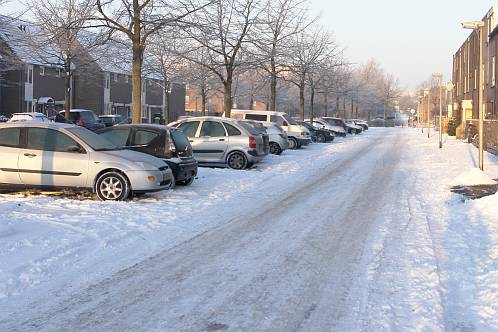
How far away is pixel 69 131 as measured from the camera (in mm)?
11688

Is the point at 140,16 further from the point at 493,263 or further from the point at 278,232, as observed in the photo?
the point at 493,263

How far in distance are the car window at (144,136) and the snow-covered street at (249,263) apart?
1.60m

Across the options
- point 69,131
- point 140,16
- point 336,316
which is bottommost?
point 336,316

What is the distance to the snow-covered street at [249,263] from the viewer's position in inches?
203

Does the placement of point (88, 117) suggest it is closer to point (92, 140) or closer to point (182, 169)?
point (182, 169)

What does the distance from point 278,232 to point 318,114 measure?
262 feet

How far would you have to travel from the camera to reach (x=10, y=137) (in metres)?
11.6

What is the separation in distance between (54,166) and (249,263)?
5.72m

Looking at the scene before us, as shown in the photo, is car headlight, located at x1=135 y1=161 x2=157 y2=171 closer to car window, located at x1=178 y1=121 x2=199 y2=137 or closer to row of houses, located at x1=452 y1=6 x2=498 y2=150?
car window, located at x1=178 y1=121 x2=199 y2=137

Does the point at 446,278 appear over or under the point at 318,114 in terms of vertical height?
under

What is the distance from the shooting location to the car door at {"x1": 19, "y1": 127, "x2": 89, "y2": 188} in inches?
447

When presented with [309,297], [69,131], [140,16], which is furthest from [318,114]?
[309,297]

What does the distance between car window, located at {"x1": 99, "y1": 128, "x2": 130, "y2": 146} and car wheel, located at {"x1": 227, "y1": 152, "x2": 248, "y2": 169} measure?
195 inches

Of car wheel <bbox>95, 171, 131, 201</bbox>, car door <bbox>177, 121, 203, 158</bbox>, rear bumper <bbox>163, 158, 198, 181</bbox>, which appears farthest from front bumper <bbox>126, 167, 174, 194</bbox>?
car door <bbox>177, 121, 203, 158</bbox>
